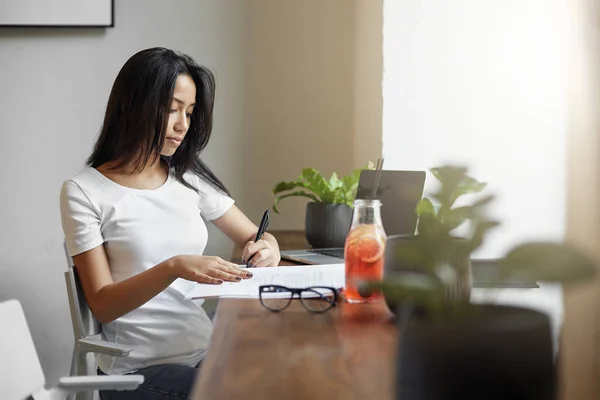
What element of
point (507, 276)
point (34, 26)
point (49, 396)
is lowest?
point (49, 396)

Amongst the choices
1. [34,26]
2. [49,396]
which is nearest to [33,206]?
[34,26]

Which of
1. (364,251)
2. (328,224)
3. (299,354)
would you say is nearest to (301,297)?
(364,251)

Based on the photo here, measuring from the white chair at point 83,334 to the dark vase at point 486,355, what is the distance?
88 centimetres

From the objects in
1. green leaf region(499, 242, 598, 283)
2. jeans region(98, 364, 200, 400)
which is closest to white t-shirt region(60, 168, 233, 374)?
jeans region(98, 364, 200, 400)

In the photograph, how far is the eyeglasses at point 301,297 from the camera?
979mm

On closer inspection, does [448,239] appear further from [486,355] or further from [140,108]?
[140,108]

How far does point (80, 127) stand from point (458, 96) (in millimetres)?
1265

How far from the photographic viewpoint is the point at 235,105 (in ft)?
7.66

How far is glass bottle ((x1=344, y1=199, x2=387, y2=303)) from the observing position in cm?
100

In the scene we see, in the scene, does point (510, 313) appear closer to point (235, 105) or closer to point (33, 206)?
point (235, 105)

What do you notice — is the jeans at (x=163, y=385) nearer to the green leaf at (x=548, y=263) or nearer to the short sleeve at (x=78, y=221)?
the short sleeve at (x=78, y=221)

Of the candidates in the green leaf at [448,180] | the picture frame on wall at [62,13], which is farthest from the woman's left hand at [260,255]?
the picture frame on wall at [62,13]

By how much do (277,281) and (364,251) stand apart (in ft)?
0.67

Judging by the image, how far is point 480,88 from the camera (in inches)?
70.5
